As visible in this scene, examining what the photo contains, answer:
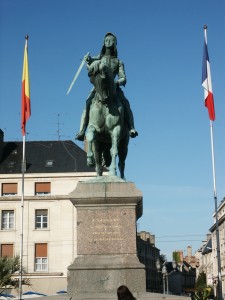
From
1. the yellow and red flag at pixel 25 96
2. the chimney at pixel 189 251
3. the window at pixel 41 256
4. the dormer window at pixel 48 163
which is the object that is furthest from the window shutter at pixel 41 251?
the chimney at pixel 189 251

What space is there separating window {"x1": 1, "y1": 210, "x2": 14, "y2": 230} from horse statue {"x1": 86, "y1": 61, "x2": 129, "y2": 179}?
36.9m

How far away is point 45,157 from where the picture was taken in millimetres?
52531

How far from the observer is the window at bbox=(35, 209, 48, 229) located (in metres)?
49.2

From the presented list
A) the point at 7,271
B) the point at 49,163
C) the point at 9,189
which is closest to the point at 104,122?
the point at 7,271

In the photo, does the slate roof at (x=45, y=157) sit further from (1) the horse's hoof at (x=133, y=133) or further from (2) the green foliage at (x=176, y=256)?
(2) the green foliage at (x=176, y=256)

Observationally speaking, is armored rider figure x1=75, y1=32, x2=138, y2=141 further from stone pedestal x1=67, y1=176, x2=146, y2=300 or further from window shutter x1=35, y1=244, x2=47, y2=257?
window shutter x1=35, y1=244, x2=47, y2=257

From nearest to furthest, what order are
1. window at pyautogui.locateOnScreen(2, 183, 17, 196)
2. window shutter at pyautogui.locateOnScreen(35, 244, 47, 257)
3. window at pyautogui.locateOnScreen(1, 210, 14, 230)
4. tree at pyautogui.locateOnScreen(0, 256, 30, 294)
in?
1. tree at pyautogui.locateOnScreen(0, 256, 30, 294)
2. window shutter at pyautogui.locateOnScreen(35, 244, 47, 257)
3. window at pyautogui.locateOnScreen(1, 210, 14, 230)
4. window at pyautogui.locateOnScreen(2, 183, 17, 196)

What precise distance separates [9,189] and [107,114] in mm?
37851

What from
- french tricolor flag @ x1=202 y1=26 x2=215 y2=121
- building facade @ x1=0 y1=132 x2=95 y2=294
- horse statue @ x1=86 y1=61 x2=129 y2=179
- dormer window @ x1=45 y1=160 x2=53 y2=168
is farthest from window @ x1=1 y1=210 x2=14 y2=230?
horse statue @ x1=86 y1=61 x2=129 y2=179

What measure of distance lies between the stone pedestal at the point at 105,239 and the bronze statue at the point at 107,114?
29.1 inches

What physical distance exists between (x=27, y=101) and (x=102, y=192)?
16.6 m

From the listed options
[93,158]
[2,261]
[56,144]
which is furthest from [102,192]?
[56,144]

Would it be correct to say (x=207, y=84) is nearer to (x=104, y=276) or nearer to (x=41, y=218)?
(x=104, y=276)

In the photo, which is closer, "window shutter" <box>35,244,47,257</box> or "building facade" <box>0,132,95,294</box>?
"building facade" <box>0,132,95,294</box>
